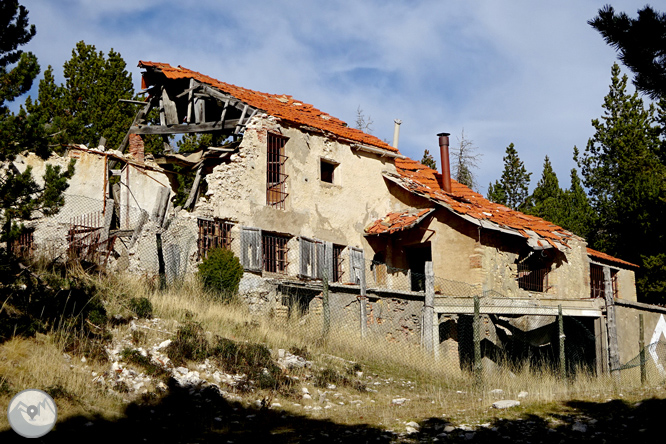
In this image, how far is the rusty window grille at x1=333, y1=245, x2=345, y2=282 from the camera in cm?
2152

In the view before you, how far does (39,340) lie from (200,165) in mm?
11145

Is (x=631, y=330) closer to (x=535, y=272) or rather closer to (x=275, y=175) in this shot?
(x=535, y=272)

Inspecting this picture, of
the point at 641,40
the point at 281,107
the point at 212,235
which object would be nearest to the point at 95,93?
the point at 281,107

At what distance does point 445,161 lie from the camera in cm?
2359

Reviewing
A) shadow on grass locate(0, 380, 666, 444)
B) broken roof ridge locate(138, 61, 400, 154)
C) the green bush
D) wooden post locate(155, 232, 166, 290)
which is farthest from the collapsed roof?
shadow on grass locate(0, 380, 666, 444)

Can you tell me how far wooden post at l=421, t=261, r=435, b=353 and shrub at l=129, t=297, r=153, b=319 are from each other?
6596 millimetres

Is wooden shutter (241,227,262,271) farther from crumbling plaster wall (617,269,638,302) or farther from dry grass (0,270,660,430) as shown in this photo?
crumbling plaster wall (617,269,638,302)

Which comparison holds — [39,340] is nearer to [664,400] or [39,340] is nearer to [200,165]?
[664,400]

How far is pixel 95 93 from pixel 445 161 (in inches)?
539

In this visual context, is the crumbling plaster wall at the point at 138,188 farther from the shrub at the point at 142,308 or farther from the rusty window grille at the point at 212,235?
the shrub at the point at 142,308

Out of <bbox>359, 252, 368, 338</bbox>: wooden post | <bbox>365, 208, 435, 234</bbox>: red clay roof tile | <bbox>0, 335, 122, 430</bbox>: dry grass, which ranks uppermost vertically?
<bbox>365, 208, 435, 234</bbox>: red clay roof tile

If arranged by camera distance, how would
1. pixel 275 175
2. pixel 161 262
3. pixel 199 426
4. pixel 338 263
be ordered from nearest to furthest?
pixel 199 426
pixel 161 262
pixel 275 175
pixel 338 263

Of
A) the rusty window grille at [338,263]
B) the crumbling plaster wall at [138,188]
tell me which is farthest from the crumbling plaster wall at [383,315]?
the crumbling plaster wall at [138,188]

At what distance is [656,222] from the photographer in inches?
1120
